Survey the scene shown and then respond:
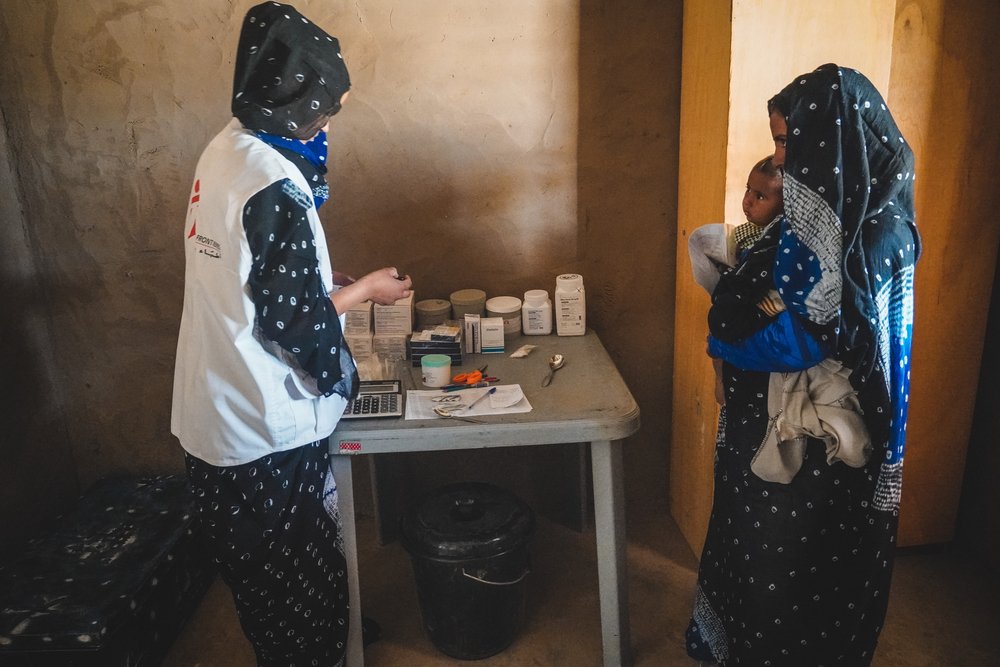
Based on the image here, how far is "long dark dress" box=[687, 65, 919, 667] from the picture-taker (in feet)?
4.15

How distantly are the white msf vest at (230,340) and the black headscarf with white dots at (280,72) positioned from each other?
7cm

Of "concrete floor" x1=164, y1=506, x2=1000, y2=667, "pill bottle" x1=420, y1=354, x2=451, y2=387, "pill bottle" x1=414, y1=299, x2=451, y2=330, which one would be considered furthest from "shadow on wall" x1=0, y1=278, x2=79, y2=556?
"pill bottle" x1=420, y1=354, x2=451, y2=387

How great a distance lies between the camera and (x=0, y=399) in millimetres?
2230

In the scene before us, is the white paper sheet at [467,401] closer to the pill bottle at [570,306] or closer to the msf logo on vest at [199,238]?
the pill bottle at [570,306]

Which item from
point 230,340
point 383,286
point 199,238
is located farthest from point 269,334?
point 383,286

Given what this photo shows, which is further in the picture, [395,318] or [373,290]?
[395,318]

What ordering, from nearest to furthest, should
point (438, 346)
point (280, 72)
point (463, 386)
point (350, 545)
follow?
point (280, 72) → point (350, 545) → point (463, 386) → point (438, 346)

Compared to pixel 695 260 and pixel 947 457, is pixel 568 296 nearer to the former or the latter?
pixel 695 260

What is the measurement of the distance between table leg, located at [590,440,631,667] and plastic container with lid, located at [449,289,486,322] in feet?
2.25

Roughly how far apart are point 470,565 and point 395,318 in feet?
2.51

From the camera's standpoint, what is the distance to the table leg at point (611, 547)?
1.72 metres

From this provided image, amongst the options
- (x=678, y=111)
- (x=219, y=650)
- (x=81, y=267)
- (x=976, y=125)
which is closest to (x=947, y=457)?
(x=976, y=125)

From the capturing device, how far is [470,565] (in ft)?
6.15

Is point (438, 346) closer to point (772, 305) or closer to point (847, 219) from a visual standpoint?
point (772, 305)
